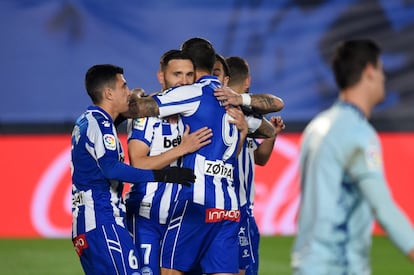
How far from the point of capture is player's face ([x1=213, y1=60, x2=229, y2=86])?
266 inches

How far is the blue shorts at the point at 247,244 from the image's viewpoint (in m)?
6.91

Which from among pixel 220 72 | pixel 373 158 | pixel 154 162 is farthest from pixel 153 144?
pixel 373 158

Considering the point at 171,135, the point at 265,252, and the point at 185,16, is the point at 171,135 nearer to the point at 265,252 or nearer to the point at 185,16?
the point at 265,252

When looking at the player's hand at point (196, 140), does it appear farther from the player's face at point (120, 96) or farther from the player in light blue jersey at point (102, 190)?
the player's face at point (120, 96)

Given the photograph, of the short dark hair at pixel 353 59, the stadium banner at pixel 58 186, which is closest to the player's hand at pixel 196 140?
the short dark hair at pixel 353 59

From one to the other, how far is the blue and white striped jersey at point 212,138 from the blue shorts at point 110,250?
0.46 meters

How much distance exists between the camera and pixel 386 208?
427 cm

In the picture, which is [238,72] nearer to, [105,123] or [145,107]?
[145,107]

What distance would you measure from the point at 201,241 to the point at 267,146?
4.74 feet

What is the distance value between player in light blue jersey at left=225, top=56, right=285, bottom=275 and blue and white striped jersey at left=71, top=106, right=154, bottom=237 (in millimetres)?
1101

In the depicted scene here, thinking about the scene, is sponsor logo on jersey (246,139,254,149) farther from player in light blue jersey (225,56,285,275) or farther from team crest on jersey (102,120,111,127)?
team crest on jersey (102,120,111,127)

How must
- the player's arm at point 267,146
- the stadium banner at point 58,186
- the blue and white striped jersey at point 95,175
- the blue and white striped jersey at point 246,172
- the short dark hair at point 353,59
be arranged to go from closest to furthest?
the short dark hair at point 353,59, the blue and white striped jersey at point 95,175, the blue and white striped jersey at point 246,172, the player's arm at point 267,146, the stadium banner at point 58,186

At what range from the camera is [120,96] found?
6.28m

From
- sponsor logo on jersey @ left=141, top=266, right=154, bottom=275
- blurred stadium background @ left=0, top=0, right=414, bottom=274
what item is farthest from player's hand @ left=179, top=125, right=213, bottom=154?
blurred stadium background @ left=0, top=0, right=414, bottom=274
